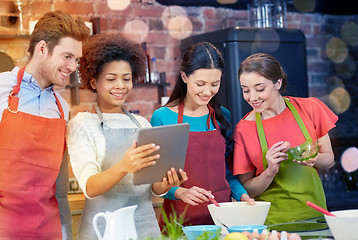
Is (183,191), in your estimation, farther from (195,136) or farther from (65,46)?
(65,46)

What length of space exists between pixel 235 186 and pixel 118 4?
1.81m

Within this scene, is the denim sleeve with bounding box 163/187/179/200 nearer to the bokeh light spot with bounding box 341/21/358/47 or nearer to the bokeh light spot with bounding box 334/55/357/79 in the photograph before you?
the bokeh light spot with bounding box 334/55/357/79

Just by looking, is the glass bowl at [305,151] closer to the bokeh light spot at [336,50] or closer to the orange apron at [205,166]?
the orange apron at [205,166]

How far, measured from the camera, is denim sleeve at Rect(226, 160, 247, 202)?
2317 mm

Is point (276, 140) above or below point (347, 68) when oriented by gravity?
below

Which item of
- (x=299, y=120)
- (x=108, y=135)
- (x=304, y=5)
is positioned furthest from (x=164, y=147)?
(x=304, y=5)

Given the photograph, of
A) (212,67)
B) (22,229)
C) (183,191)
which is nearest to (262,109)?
(212,67)

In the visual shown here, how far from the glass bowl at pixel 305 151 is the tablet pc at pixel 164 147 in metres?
0.54

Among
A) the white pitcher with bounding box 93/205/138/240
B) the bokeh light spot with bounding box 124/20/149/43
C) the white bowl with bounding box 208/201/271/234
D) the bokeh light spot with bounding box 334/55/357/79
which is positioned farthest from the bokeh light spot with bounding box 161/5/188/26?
the white pitcher with bounding box 93/205/138/240

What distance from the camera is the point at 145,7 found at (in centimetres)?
375

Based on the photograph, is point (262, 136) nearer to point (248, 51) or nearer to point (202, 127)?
point (202, 127)

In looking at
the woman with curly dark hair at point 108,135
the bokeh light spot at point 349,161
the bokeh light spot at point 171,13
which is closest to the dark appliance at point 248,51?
the bokeh light spot at point 171,13

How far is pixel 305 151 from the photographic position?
217 centimetres

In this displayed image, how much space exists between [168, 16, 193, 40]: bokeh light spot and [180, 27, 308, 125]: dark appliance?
0.28 feet
